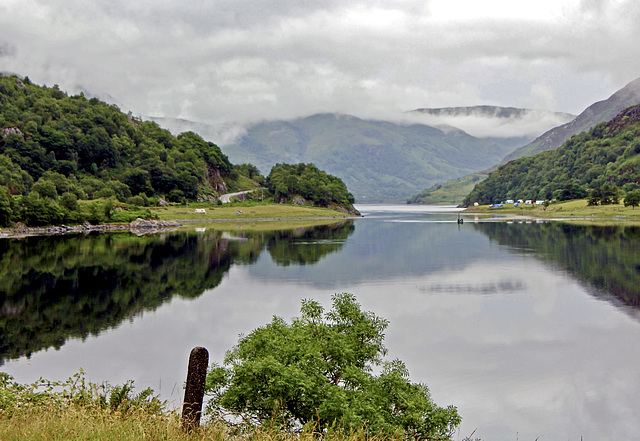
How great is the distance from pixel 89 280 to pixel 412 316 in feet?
107

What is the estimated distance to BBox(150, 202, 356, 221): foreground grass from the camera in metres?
160

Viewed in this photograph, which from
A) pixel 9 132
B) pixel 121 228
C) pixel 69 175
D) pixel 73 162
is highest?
pixel 9 132

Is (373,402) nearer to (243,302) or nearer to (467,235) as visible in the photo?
(243,302)

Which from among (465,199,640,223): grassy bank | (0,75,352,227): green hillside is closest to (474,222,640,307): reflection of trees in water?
(465,199,640,223): grassy bank

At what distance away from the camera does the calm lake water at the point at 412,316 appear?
72.0 feet

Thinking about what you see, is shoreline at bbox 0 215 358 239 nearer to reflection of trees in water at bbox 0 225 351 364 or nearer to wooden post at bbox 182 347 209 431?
reflection of trees in water at bbox 0 225 351 364

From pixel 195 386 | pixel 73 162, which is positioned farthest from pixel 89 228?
pixel 195 386

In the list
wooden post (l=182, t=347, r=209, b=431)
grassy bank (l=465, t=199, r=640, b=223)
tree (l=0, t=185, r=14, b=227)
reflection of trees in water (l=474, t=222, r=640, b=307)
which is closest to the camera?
wooden post (l=182, t=347, r=209, b=431)

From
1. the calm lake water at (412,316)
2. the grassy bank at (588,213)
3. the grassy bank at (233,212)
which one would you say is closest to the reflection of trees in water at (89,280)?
the calm lake water at (412,316)

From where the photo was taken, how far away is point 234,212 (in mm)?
177500

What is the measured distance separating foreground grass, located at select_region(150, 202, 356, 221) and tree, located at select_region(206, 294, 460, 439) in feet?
455

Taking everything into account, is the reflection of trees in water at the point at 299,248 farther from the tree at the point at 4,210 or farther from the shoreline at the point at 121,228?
the tree at the point at 4,210

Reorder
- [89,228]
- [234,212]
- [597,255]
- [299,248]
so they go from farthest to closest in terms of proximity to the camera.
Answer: [234,212]
[89,228]
[299,248]
[597,255]

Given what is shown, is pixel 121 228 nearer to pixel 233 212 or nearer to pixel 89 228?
pixel 89 228
